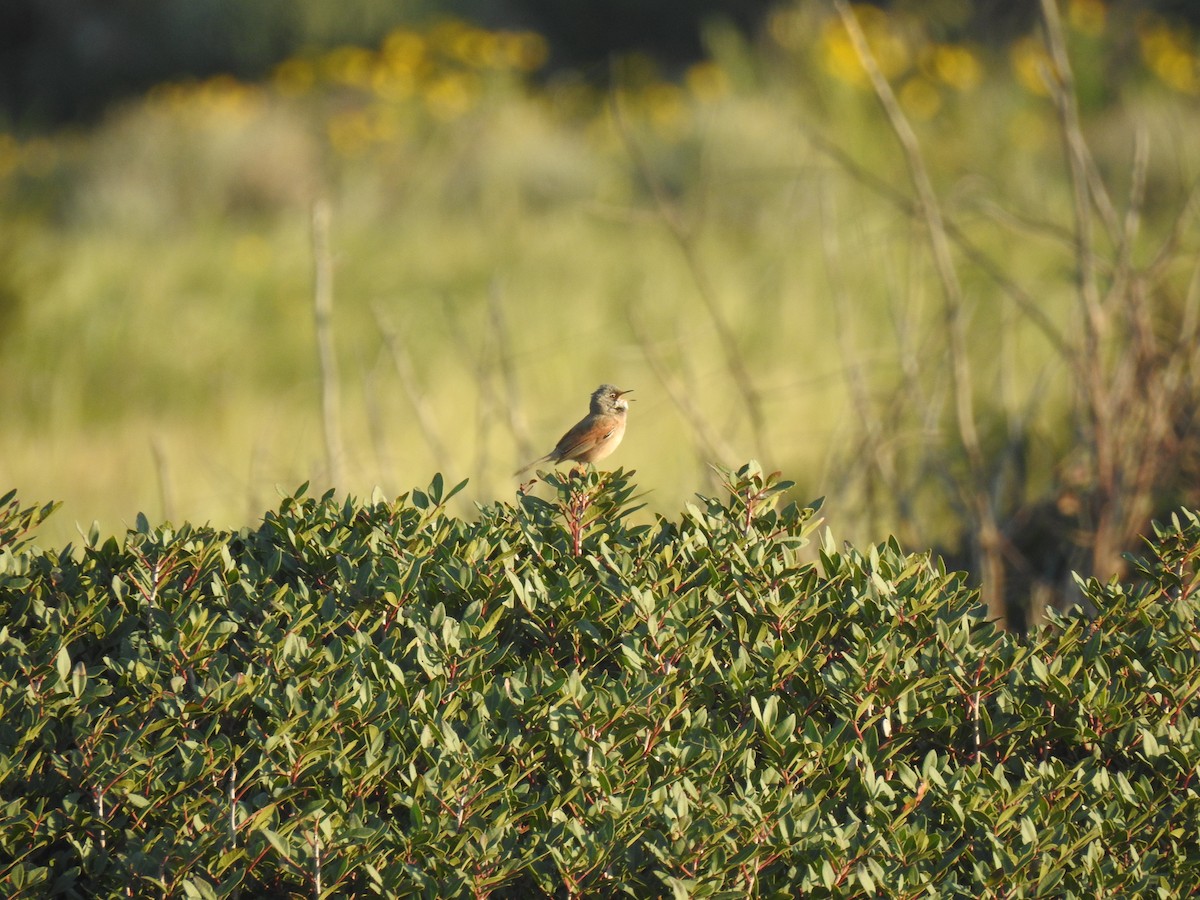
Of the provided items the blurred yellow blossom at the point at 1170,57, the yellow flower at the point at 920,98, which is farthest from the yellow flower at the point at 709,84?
the blurred yellow blossom at the point at 1170,57

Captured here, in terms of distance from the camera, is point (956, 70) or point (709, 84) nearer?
point (956, 70)

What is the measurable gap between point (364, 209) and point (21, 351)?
4028 mm

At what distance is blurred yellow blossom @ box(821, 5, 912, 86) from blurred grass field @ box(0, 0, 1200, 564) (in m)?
0.04

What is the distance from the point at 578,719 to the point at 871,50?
32.2 feet

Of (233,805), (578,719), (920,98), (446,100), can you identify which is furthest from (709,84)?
(233,805)

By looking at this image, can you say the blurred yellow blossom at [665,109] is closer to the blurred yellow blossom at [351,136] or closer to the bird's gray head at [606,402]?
the blurred yellow blossom at [351,136]

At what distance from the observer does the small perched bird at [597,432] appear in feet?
10.6

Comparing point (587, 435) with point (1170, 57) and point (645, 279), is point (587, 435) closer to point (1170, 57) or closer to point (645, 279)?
point (645, 279)

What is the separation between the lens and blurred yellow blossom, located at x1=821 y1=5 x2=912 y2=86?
954 cm

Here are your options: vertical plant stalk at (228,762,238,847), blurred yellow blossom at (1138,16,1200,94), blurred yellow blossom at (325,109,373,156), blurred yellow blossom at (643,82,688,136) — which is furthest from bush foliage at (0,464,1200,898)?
blurred yellow blossom at (325,109,373,156)

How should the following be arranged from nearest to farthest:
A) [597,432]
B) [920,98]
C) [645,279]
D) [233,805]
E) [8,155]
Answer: [233,805] < [597,432] < [645,279] < [920,98] < [8,155]

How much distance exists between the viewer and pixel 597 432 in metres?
3.23

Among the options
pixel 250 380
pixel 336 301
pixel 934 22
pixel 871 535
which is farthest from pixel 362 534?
pixel 934 22

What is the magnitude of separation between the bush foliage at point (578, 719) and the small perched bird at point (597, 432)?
92cm
